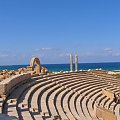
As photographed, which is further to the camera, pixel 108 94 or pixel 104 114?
pixel 108 94

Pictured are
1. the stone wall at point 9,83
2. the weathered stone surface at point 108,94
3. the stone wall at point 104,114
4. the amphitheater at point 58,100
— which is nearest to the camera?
the amphitheater at point 58,100

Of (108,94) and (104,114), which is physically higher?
(108,94)

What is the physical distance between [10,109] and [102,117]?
24.6 ft

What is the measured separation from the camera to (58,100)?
714 inches

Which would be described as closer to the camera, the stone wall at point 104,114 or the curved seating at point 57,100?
the curved seating at point 57,100

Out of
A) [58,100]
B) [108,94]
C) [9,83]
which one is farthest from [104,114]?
[108,94]

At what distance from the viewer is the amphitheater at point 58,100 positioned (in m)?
12.5

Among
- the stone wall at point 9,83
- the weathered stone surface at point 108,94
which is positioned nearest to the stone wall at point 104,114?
the stone wall at point 9,83

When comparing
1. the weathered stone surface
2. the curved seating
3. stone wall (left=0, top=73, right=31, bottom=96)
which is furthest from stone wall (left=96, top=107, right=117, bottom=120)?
the weathered stone surface

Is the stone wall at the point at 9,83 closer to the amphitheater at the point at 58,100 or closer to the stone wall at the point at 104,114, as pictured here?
the amphitheater at the point at 58,100

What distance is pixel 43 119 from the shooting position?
11.4 meters

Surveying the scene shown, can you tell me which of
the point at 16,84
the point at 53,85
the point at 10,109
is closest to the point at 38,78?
the point at 53,85

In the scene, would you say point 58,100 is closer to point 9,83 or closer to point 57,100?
point 57,100

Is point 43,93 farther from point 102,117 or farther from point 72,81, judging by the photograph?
point 72,81
